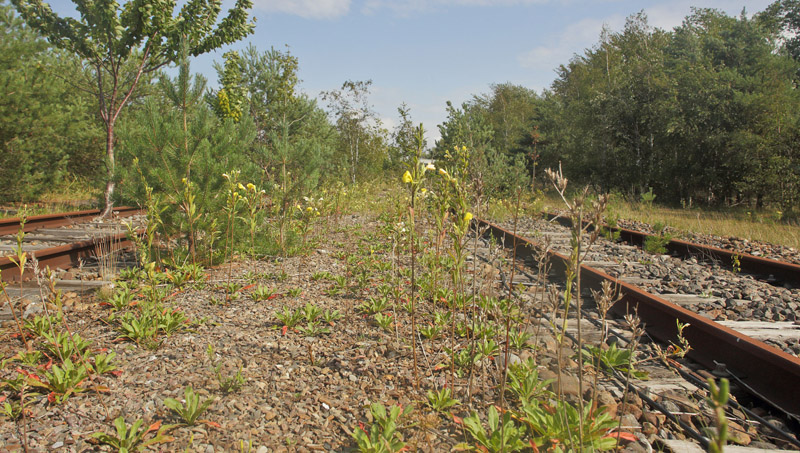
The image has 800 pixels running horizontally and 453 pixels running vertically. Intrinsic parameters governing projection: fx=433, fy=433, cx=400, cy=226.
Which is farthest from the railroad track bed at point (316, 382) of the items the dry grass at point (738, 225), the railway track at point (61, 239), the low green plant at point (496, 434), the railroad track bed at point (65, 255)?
the dry grass at point (738, 225)

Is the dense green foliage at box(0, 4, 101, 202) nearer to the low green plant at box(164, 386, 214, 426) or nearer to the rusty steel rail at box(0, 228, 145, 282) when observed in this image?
the rusty steel rail at box(0, 228, 145, 282)

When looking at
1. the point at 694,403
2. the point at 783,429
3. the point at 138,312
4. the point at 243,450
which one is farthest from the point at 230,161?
the point at 783,429

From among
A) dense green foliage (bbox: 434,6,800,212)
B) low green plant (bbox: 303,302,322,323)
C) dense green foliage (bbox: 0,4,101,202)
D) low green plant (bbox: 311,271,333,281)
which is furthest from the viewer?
dense green foliage (bbox: 434,6,800,212)

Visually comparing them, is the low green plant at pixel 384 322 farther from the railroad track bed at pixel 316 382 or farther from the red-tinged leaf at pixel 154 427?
the red-tinged leaf at pixel 154 427

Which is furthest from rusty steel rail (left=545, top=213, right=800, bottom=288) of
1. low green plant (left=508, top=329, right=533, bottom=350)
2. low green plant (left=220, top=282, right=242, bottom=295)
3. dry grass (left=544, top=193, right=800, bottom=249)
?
low green plant (left=220, top=282, right=242, bottom=295)

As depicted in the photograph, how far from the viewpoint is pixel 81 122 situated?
11.4m

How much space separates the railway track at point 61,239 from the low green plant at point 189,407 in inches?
80.2

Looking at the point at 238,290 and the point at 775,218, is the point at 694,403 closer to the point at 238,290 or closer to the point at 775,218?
the point at 238,290

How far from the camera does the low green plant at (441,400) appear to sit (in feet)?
6.98

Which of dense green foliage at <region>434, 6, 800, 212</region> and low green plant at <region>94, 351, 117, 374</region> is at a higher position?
dense green foliage at <region>434, 6, 800, 212</region>

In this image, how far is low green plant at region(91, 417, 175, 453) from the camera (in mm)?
1786

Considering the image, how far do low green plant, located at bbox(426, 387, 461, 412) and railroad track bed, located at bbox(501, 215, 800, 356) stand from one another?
908 mm

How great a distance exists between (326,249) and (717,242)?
5.99 meters

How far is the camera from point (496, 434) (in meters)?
1.84
